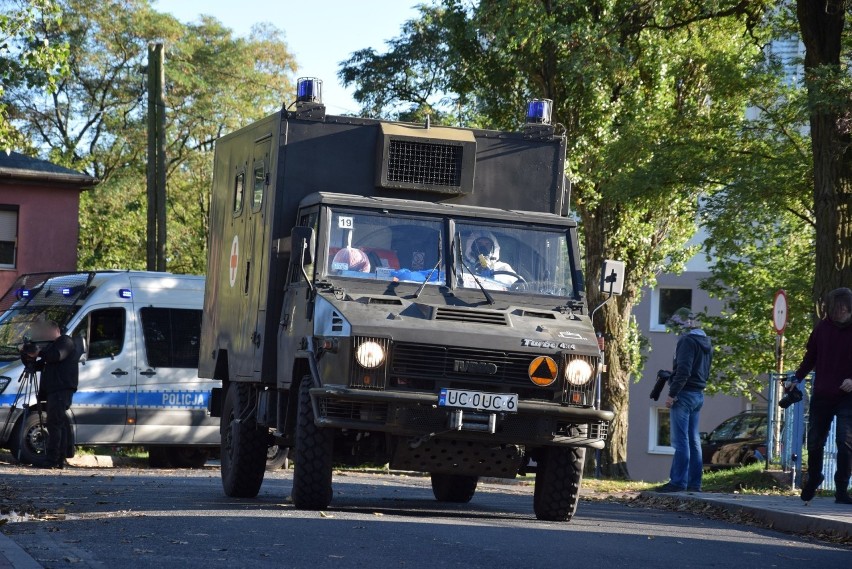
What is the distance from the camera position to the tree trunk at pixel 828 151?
1752cm

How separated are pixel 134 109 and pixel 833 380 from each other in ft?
134

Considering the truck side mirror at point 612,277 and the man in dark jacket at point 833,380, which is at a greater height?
the truck side mirror at point 612,277

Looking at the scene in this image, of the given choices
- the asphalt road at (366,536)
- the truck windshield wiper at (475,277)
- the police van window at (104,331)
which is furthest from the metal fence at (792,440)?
the police van window at (104,331)

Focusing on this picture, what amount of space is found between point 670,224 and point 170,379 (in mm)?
12160

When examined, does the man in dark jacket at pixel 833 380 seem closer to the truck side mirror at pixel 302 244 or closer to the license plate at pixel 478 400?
the license plate at pixel 478 400

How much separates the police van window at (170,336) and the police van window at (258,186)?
770 cm

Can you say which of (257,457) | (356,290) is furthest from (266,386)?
(356,290)

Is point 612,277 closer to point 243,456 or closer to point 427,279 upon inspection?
point 427,279

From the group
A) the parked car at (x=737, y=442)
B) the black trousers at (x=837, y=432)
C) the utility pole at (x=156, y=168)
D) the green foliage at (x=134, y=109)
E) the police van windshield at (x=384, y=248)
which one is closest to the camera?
the police van windshield at (x=384, y=248)

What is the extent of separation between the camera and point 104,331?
67.4 feet

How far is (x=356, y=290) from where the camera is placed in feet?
38.8

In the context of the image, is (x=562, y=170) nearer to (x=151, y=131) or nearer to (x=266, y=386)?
(x=266, y=386)

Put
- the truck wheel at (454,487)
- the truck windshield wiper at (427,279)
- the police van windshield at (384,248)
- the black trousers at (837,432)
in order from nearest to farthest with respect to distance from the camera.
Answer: the truck windshield wiper at (427,279) < the police van windshield at (384,248) < the black trousers at (837,432) < the truck wheel at (454,487)

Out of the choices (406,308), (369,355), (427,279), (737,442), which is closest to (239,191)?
(427,279)
